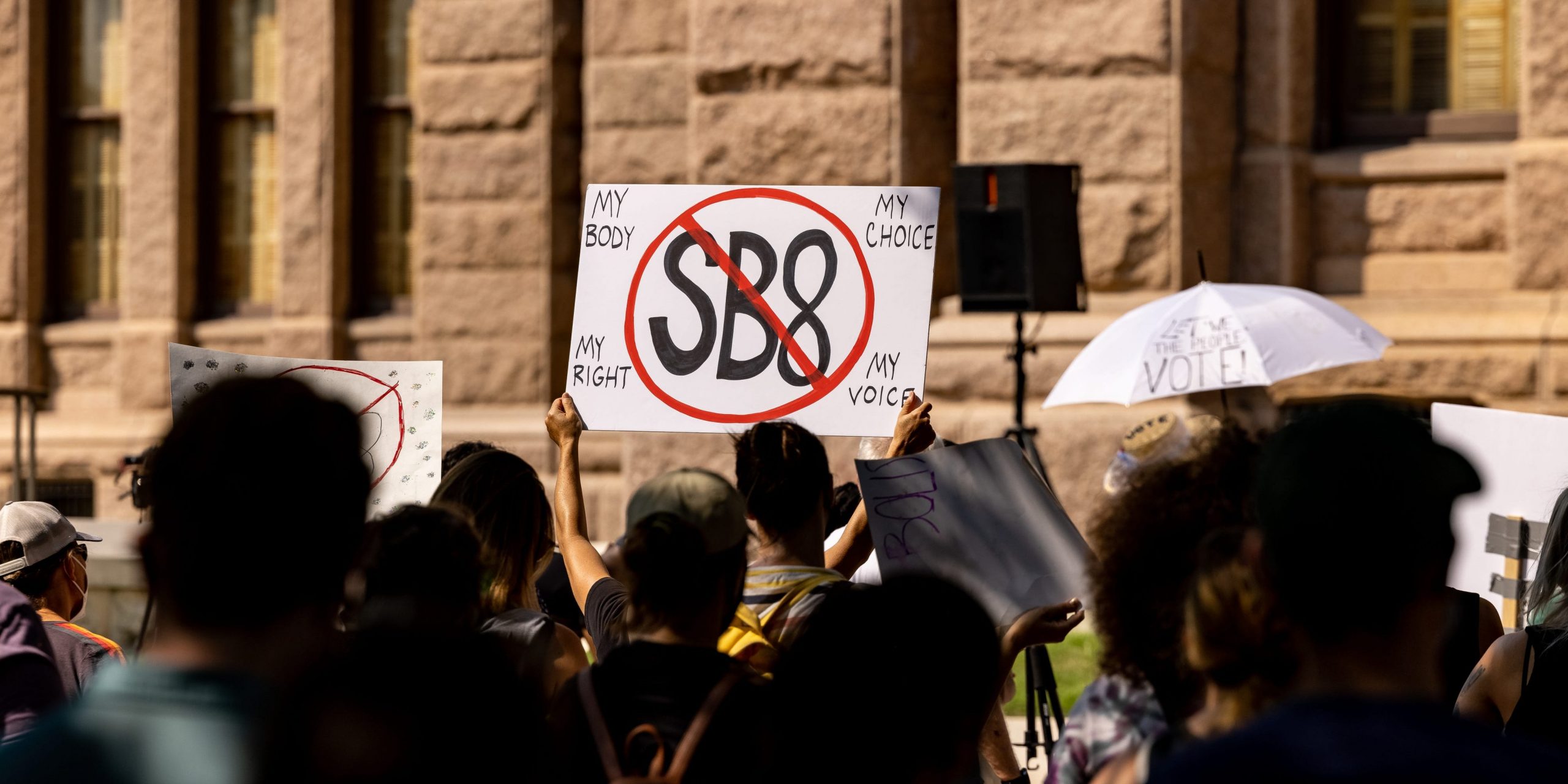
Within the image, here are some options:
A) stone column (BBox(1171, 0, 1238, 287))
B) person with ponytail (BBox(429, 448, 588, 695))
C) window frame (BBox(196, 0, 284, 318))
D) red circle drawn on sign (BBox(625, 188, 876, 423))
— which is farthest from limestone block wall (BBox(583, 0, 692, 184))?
person with ponytail (BBox(429, 448, 588, 695))

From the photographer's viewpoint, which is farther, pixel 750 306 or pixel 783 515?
pixel 750 306

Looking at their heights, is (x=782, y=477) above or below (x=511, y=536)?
above

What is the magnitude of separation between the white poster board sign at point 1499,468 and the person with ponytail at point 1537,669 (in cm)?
81

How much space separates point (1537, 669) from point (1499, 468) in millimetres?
1568

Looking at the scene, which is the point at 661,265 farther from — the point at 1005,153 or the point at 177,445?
the point at 1005,153

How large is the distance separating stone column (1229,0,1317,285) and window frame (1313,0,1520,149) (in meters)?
0.21

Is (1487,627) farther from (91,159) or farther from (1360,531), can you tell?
(91,159)

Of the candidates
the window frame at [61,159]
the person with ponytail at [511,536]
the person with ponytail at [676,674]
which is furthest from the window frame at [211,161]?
the person with ponytail at [676,674]

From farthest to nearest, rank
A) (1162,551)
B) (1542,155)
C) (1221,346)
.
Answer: (1542,155) → (1221,346) → (1162,551)

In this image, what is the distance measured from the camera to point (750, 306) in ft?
15.2

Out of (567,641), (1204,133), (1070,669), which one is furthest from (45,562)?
(1204,133)

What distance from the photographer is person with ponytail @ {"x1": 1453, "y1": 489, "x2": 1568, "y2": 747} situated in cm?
298

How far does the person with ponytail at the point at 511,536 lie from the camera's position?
329cm

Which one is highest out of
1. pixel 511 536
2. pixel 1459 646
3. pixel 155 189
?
pixel 155 189
